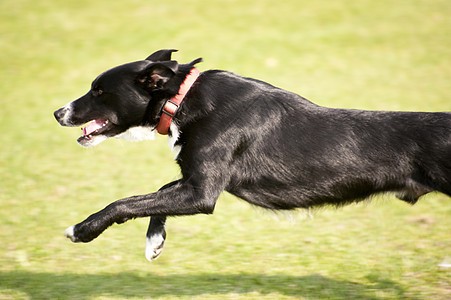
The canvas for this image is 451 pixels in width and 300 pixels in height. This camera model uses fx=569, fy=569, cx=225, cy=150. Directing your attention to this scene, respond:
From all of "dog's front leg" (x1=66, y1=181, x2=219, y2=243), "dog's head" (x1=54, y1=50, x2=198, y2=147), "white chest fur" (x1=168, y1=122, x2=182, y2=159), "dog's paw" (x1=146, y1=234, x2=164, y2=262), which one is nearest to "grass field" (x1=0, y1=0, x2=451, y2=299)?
"dog's paw" (x1=146, y1=234, x2=164, y2=262)

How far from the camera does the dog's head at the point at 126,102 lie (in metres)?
4.06

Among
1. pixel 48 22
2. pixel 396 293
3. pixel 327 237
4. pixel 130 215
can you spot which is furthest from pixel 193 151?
pixel 48 22

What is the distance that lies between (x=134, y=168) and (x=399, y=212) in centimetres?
365

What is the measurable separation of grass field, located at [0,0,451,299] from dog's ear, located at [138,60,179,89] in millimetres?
1252

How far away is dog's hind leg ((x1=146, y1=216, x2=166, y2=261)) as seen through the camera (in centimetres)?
447

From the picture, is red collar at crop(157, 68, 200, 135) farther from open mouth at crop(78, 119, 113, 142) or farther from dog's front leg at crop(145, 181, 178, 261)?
dog's front leg at crop(145, 181, 178, 261)

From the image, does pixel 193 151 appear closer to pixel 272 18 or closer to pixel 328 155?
pixel 328 155

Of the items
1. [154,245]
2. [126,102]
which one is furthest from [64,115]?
[154,245]

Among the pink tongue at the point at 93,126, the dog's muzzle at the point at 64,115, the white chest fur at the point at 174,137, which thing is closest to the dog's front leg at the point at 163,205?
the white chest fur at the point at 174,137

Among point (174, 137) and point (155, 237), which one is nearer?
point (174, 137)

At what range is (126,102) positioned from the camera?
163 inches

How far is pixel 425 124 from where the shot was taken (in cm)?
388

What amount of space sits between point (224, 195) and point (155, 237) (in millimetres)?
2553

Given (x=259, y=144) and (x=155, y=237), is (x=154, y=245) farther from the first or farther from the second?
(x=259, y=144)
